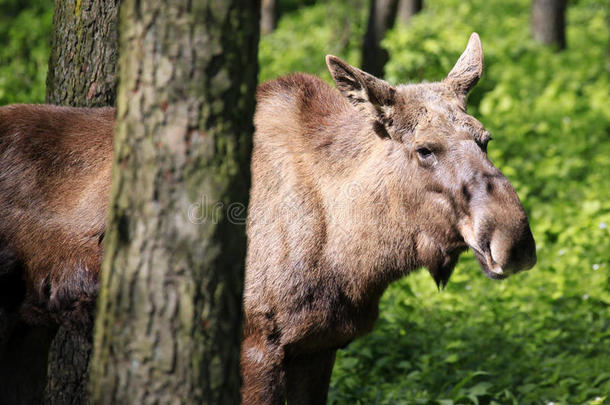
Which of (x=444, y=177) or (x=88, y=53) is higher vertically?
(x=88, y=53)

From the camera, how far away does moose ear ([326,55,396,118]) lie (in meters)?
4.54

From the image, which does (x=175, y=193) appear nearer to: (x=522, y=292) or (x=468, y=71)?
(x=468, y=71)

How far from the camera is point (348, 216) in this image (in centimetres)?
463

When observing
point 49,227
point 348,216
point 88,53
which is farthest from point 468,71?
point 49,227

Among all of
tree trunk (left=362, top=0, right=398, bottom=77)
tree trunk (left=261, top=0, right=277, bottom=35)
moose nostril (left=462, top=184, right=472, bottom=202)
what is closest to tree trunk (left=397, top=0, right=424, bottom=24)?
tree trunk (left=261, top=0, right=277, bottom=35)

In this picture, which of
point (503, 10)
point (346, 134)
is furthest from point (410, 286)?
point (503, 10)

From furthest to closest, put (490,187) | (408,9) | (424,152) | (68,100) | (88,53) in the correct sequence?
(408,9)
(68,100)
(88,53)
(424,152)
(490,187)

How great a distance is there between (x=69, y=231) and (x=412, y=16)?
1403cm

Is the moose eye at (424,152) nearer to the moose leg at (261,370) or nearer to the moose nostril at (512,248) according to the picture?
the moose nostril at (512,248)

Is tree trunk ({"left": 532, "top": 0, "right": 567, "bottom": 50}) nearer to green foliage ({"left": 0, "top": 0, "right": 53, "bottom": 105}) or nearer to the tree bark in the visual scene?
green foliage ({"left": 0, "top": 0, "right": 53, "bottom": 105})

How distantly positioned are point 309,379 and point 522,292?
9.70ft

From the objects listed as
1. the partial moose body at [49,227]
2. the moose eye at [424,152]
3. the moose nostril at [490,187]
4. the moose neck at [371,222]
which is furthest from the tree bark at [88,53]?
the moose nostril at [490,187]

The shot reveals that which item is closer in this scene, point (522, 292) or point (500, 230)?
point (500, 230)

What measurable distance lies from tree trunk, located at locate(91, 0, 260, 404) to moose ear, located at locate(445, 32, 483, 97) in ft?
7.79
